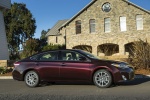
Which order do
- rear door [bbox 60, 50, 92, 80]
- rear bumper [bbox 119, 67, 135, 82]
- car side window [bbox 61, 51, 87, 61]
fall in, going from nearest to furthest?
rear bumper [bbox 119, 67, 135, 82] < rear door [bbox 60, 50, 92, 80] < car side window [bbox 61, 51, 87, 61]

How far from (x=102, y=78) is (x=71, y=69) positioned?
1.23 meters

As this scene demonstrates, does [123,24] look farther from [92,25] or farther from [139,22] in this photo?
[92,25]

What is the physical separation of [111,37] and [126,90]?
27.6 metres

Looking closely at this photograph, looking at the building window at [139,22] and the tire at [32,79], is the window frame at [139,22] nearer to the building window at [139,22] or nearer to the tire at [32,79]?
the building window at [139,22]

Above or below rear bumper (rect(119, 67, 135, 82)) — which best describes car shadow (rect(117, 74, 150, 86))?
below

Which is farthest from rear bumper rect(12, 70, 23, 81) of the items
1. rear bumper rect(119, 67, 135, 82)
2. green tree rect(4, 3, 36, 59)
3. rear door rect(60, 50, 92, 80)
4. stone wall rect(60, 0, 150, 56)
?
green tree rect(4, 3, 36, 59)

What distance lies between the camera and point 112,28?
3781 cm

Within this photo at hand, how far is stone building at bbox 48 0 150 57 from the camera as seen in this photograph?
36.6 meters

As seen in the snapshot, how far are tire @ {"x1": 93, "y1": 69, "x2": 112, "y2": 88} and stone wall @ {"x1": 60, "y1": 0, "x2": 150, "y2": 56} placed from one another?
975 inches

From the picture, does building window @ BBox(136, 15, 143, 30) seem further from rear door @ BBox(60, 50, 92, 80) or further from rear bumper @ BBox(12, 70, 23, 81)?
rear bumper @ BBox(12, 70, 23, 81)

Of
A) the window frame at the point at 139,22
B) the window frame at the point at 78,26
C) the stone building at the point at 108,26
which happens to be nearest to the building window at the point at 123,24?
the stone building at the point at 108,26

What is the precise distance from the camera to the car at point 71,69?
1130cm

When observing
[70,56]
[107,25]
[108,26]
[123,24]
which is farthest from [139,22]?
[70,56]

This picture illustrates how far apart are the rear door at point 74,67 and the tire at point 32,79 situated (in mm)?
1019
